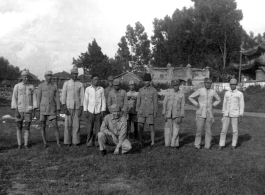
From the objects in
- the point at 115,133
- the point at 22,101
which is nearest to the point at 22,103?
the point at 22,101

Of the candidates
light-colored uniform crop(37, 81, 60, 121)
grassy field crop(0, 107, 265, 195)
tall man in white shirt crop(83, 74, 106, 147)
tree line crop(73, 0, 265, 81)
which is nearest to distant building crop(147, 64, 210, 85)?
tree line crop(73, 0, 265, 81)

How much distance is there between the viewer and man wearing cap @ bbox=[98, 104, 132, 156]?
25.0 feet

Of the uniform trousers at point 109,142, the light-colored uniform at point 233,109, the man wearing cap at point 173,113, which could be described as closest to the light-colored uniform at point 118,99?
the man wearing cap at point 173,113

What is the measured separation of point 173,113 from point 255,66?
1434 inches

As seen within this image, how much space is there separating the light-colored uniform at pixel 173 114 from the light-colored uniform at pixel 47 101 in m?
3.19

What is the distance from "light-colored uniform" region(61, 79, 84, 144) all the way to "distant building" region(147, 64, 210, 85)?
161 feet

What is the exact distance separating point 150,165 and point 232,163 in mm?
2014

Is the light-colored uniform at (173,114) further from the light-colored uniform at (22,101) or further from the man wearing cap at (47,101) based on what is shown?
the light-colored uniform at (22,101)

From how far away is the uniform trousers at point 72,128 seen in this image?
347 inches

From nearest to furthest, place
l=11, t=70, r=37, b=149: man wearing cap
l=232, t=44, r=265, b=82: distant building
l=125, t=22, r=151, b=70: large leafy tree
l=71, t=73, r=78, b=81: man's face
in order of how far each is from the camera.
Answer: l=11, t=70, r=37, b=149: man wearing cap → l=71, t=73, r=78, b=81: man's face → l=232, t=44, r=265, b=82: distant building → l=125, t=22, r=151, b=70: large leafy tree

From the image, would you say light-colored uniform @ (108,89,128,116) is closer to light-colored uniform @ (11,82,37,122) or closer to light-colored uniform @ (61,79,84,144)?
light-colored uniform @ (61,79,84,144)

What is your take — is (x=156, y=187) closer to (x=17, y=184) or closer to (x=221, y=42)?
(x=17, y=184)

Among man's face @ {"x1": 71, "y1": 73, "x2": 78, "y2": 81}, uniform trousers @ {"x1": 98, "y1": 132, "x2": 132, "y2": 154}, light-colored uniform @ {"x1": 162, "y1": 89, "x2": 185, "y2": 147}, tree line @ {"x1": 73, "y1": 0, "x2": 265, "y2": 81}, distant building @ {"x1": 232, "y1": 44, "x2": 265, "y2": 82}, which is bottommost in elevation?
uniform trousers @ {"x1": 98, "y1": 132, "x2": 132, "y2": 154}

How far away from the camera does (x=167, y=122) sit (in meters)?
8.92
